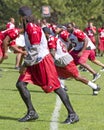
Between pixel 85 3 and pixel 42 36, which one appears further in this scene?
pixel 85 3

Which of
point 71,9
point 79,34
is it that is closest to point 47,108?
point 79,34

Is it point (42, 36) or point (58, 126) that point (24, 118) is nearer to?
point (58, 126)

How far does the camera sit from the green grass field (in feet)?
28.2

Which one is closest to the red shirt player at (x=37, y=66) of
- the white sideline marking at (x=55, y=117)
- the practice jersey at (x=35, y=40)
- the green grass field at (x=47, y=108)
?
the practice jersey at (x=35, y=40)

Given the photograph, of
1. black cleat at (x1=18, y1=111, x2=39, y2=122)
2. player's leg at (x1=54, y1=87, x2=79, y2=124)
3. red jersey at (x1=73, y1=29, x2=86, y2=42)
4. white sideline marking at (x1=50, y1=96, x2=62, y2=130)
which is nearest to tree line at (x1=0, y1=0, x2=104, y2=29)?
red jersey at (x1=73, y1=29, x2=86, y2=42)

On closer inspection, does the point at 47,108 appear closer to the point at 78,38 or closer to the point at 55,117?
the point at 55,117

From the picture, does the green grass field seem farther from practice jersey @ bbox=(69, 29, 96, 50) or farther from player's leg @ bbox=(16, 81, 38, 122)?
practice jersey @ bbox=(69, 29, 96, 50)

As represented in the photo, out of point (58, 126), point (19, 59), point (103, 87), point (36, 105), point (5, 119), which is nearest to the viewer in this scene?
point (58, 126)

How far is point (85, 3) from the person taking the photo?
44.9 metres

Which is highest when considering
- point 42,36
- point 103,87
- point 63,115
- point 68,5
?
point 42,36

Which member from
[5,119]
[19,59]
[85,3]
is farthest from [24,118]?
[85,3]

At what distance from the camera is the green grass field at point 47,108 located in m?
8.60

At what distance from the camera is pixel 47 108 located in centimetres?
1039

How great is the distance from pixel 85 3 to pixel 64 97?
3663 cm
